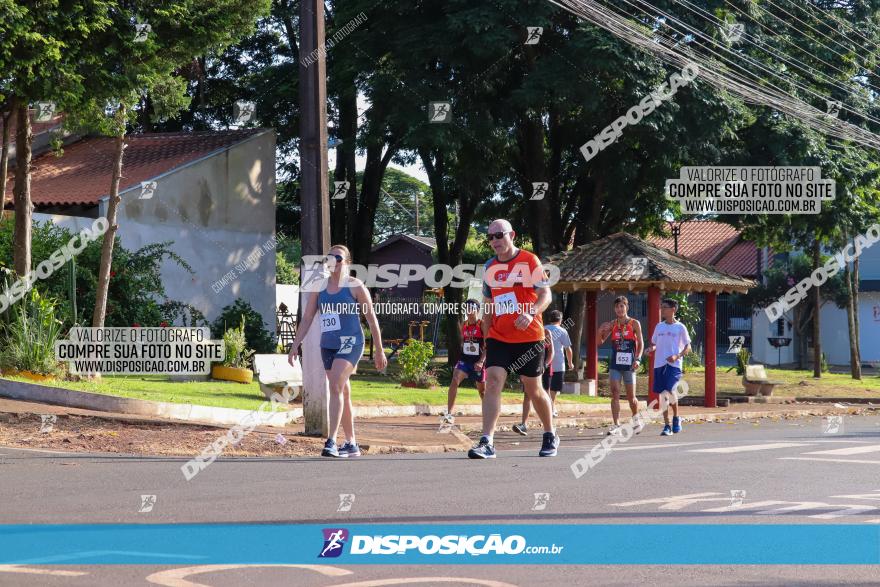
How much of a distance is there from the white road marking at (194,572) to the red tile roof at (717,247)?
1840 inches

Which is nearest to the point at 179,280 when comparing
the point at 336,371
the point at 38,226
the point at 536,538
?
the point at 38,226

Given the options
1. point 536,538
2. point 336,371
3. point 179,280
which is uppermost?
point 179,280

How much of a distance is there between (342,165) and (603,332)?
1820 cm

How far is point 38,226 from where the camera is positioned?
22.9m

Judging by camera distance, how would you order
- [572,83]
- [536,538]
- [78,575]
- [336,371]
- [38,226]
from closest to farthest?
[78,575] → [536,538] → [336,371] → [38,226] → [572,83]

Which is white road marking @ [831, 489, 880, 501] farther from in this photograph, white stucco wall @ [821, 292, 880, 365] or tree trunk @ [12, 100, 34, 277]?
white stucco wall @ [821, 292, 880, 365]

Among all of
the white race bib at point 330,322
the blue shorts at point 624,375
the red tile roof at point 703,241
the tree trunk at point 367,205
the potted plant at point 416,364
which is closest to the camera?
the white race bib at point 330,322

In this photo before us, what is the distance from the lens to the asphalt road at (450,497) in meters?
5.69

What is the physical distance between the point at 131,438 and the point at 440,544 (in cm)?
661

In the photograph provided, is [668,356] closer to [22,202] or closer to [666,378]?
[666,378]

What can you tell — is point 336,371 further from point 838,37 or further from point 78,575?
point 838,37

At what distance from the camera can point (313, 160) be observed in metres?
13.2

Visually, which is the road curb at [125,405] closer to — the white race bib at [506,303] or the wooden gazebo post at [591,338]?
the white race bib at [506,303]

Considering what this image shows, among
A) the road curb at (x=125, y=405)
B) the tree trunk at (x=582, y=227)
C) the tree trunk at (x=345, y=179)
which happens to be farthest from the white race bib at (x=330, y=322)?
the tree trunk at (x=345, y=179)
